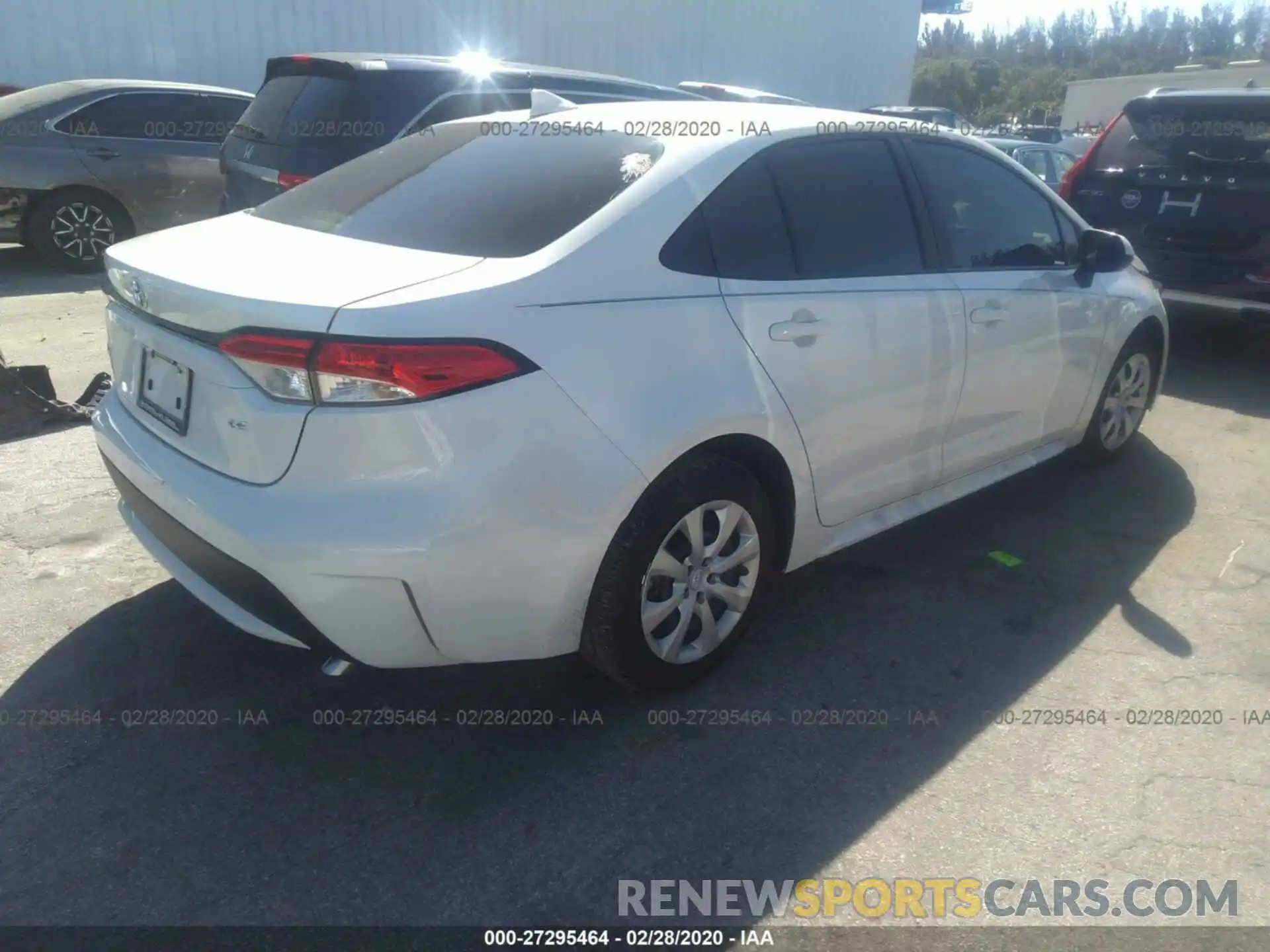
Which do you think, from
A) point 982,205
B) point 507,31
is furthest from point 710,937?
point 507,31

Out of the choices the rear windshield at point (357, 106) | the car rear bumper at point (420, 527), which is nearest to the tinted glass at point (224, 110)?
the rear windshield at point (357, 106)

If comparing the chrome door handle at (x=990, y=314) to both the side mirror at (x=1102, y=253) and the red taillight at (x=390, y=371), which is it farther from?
the red taillight at (x=390, y=371)

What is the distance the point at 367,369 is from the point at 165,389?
2.44 ft

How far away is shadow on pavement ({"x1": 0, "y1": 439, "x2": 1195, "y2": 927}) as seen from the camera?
229cm

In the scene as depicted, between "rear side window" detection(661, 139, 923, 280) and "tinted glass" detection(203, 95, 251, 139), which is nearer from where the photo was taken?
"rear side window" detection(661, 139, 923, 280)

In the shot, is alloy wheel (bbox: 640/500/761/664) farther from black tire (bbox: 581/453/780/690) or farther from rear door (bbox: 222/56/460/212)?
rear door (bbox: 222/56/460/212)

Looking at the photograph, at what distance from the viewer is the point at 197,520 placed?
2451mm

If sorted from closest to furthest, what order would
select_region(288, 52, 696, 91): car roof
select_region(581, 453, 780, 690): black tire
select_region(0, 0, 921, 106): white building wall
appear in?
select_region(581, 453, 780, 690): black tire
select_region(288, 52, 696, 91): car roof
select_region(0, 0, 921, 106): white building wall

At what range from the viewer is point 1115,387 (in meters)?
4.75

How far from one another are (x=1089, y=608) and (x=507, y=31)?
14.4 meters

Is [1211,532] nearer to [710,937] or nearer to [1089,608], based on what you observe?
[1089,608]

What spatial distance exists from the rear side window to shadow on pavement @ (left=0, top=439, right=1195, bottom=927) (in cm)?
120

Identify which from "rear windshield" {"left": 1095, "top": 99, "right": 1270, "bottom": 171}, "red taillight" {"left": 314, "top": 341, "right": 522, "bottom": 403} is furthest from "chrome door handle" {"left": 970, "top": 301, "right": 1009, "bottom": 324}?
"rear windshield" {"left": 1095, "top": 99, "right": 1270, "bottom": 171}

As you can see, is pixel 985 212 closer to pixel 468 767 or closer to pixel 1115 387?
pixel 1115 387
